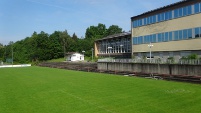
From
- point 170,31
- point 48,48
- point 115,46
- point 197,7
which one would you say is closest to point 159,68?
point 170,31

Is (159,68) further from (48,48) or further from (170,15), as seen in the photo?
(48,48)

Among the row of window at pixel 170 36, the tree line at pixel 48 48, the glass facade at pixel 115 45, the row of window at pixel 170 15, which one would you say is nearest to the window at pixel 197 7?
the row of window at pixel 170 15

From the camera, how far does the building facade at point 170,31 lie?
40.1 metres

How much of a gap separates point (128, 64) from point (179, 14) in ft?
44.1

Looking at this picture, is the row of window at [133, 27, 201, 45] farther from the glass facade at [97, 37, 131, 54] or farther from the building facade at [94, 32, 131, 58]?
the glass facade at [97, 37, 131, 54]

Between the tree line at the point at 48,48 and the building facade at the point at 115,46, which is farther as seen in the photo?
the tree line at the point at 48,48

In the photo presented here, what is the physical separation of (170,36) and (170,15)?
4157 millimetres

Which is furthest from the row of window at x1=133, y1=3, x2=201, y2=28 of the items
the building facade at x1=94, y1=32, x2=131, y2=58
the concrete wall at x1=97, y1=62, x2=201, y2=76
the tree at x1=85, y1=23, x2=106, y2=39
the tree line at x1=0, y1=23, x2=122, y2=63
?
the tree at x1=85, y1=23, x2=106, y2=39

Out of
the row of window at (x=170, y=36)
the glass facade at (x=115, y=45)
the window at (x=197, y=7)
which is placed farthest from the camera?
the glass facade at (x=115, y=45)

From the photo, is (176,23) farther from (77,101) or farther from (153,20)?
(77,101)

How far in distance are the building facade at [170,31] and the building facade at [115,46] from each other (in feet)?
51.0

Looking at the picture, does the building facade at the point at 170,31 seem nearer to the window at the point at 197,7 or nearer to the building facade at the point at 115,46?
the window at the point at 197,7

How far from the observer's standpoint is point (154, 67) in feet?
117

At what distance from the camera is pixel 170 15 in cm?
4531
